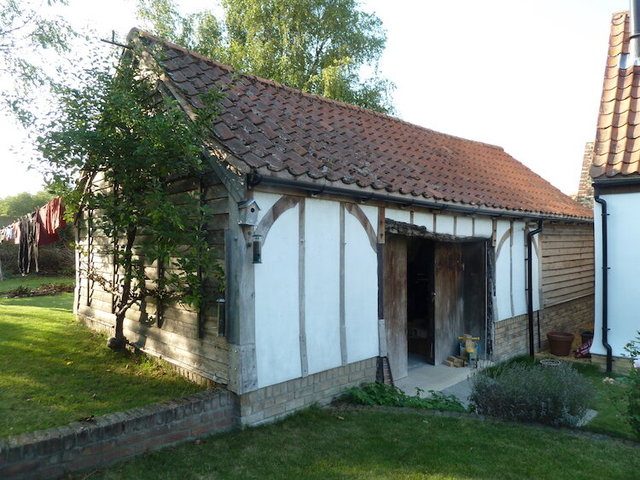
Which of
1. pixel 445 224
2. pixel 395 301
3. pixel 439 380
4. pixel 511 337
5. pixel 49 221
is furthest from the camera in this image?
pixel 49 221

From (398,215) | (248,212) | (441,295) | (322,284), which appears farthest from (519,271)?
(248,212)

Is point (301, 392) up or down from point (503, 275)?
down

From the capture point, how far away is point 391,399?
19.5 ft

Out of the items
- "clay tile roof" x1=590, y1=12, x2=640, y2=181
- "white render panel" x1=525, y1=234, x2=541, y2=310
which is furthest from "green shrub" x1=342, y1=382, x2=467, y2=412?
"clay tile roof" x1=590, y1=12, x2=640, y2=181

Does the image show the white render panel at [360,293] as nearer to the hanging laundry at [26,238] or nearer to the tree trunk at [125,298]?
the tree trunk at [125,298]

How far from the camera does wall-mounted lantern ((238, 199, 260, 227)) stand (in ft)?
14.9

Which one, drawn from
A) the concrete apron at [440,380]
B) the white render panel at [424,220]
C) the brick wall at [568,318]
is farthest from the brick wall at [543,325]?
the white render panel at [424,220]

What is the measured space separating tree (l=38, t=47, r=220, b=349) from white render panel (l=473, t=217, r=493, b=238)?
17.0ft

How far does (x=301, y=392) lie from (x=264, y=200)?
7.63 ft

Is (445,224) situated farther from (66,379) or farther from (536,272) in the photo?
(66,379)

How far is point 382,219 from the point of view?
21.1 feet

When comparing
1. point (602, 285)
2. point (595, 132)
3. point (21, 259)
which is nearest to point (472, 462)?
point (602, 285)

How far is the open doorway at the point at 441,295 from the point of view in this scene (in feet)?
26.9

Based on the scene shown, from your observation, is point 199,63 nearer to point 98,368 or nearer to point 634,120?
point 98,368
